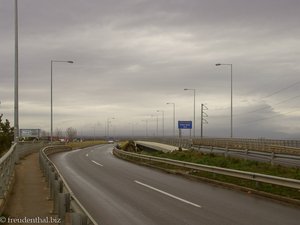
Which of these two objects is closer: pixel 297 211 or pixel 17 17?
pixel 297 211

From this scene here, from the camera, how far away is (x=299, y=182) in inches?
574

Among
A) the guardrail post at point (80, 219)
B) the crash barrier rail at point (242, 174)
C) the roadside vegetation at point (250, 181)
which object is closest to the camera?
the guardrail post at point (80, 219)

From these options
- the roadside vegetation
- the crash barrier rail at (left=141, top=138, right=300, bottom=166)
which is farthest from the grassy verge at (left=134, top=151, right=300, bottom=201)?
the crash barrier rail at (left=141, top=138, right=300, bottom=166)

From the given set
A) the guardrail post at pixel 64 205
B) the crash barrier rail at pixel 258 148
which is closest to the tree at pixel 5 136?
the crash barrier rail at pixel 258 148

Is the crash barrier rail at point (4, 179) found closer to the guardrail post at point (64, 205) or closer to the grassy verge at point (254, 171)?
the guardrail post at point (64, 205)

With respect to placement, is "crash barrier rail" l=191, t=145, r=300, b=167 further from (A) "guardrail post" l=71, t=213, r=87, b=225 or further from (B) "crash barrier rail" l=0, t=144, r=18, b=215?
(A) "guardrail post" l=71, t=213, r=87, b=225

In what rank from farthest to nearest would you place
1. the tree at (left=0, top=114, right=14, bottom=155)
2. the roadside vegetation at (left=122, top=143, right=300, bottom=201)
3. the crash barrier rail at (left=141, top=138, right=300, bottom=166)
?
the tree at (left=0, top=114, right=14, bottom=155)
the crash barrier rail at (left=141, top=138, right=300, bottom=166)
the roadside vegetation at (left=122, top=143, right=300, bottom=201)

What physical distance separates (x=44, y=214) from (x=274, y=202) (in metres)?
7.17

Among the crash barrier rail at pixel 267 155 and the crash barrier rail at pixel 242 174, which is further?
the crash barrier rail at pixel 267 155

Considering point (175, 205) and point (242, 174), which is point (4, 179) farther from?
point (242, 174)

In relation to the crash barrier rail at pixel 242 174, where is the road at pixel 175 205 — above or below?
below

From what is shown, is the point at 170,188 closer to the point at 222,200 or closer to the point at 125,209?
the point at 222,200

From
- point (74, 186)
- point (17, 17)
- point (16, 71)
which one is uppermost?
point (17, 17)

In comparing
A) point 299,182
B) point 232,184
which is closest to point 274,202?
point 299,182
